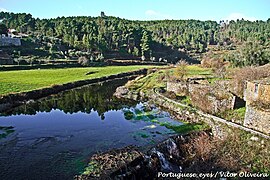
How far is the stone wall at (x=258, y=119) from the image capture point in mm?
24828

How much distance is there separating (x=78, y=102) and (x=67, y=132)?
16129 mm

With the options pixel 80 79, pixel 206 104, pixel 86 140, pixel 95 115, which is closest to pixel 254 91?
pixel 206 104

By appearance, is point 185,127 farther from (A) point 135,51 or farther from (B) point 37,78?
(A) point 135,51

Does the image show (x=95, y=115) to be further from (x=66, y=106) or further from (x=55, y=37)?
(x=55, y=37)

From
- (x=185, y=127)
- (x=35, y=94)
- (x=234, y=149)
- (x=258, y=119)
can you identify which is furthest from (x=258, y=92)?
(x=35, y=94)

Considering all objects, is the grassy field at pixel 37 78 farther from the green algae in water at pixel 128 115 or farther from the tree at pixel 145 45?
the tree at pixel 145 45

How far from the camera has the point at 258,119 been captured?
25578mm

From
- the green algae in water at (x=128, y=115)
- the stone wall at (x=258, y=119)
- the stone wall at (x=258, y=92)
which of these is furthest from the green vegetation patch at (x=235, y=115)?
the green algae in water at (x=128, y=115)

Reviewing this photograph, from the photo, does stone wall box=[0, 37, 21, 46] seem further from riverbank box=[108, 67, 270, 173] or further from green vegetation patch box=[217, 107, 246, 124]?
green vegetation patch box=[217, 107, 246, 124]

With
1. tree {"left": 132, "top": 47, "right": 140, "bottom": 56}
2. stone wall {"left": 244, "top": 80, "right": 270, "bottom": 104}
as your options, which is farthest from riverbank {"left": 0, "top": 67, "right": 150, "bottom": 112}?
tree {"left": 132, "top": 47, "right": 140, "bottom": 56}

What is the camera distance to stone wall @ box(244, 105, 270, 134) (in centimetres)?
2483

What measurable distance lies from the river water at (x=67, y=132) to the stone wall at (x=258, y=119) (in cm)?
844

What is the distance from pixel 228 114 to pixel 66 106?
81.5ft

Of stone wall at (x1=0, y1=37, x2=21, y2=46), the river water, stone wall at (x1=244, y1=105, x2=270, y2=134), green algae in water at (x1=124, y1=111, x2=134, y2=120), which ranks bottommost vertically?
the river water
